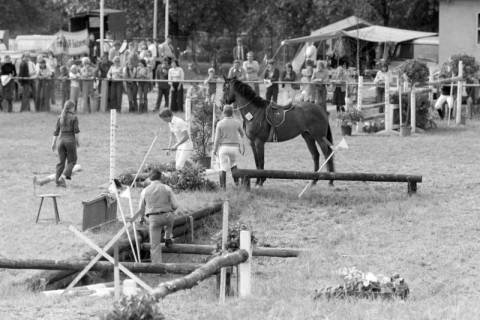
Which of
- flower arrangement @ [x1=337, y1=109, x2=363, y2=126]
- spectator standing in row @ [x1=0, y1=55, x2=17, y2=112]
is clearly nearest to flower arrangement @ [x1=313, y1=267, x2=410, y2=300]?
flower arrangement @ [x1=337, y1=109, x2=363, y2=126]

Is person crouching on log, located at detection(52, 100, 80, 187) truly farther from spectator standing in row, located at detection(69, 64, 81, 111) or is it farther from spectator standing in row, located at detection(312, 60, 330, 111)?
spectator standing in row, located at detection(69, 64, 81, 111)

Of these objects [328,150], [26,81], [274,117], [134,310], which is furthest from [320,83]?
[134,310]

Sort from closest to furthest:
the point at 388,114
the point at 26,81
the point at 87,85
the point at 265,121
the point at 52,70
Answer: the point at 265,121 < the point at 388,114 < the point at 87,85 < the point at 26,81 < the point at 52,70

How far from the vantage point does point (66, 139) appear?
67.4 ft

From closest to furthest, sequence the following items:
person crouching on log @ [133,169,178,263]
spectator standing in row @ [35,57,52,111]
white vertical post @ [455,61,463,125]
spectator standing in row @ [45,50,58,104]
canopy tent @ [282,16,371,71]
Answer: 1. person crouching on log @ [133,169,178,263]
2. white vertical post @ [455,61,463,125]
3. spectator standing in row @ [35,57,52,111]
4. spectator standing in row @ [45,50,58,104]
5. canopy tent @ [282,16,371,71]

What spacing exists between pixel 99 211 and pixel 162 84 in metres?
17.5

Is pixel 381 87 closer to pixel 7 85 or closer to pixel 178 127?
pixel 7 85

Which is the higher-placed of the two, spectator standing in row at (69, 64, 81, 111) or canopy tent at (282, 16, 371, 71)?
canopy tent at (282, 16, 371, 71)

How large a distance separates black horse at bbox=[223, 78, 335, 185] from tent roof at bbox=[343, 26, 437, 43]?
19762mm

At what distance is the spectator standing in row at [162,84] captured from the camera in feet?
114

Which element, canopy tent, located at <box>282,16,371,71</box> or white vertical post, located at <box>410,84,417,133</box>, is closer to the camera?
white vertical post, located at <box>410,84,417,133</box>

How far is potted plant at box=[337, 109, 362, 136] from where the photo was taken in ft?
94.9

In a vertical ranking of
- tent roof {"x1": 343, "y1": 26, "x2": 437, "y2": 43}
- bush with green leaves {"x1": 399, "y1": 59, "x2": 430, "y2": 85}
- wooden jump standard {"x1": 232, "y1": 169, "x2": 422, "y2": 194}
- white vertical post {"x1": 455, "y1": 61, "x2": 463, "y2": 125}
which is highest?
tent roof {"x1": 343, "y1": 26, "x2": 437, "y2": 43}

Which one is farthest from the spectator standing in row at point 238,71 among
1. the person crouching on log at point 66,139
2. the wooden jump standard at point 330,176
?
the wooden jump standard at point 330,176
